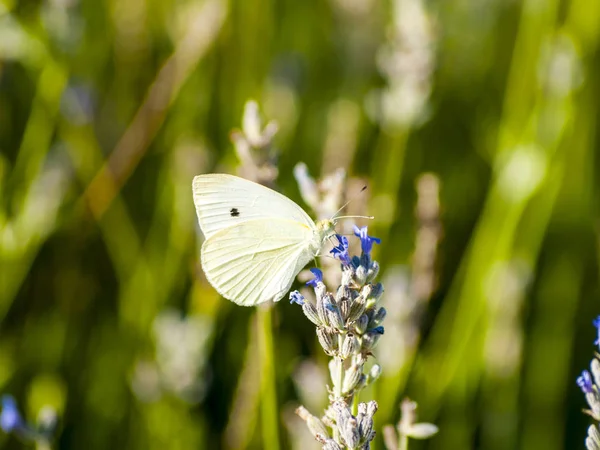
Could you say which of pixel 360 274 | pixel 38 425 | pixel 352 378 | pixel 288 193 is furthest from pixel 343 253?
pixel 288 193

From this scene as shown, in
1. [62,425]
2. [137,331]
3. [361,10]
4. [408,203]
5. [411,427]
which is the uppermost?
[361,10]

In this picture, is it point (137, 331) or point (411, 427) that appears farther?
point (137, 331)

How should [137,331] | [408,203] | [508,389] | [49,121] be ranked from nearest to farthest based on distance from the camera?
[508,389] → [137,331] → [49,121] → [408,203]

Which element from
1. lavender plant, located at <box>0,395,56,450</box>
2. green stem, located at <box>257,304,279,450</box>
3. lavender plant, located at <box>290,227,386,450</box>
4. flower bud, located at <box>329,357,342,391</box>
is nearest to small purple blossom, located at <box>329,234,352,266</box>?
lavender plant, located at <box>290,227,386,450</box>

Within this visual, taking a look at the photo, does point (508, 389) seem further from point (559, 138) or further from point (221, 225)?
point (221, 225)

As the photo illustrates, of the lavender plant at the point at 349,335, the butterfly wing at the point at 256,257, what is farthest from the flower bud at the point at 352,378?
the butterfly wing at the point at 256,257

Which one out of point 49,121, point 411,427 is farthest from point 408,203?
point 411,427

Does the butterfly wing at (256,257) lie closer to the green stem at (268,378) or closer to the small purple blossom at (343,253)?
the green stem at (268,378)
